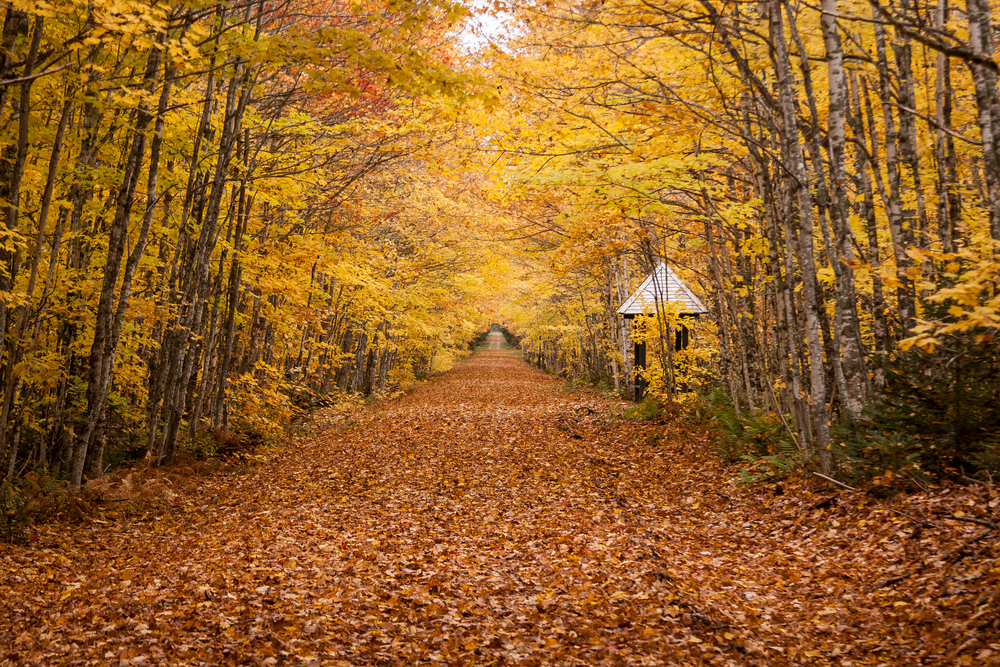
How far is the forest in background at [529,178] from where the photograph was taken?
22.3 ft

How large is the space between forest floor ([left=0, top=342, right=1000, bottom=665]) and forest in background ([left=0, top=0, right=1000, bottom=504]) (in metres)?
1.21

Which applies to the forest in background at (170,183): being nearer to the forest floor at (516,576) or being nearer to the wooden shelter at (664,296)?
the forest floor at (516,576)

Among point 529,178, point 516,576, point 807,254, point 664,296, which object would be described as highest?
point 529,178

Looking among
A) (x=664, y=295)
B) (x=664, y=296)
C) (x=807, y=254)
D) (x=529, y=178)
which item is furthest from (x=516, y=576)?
(x=664, y=295)

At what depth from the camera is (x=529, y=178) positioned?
10.7 metres

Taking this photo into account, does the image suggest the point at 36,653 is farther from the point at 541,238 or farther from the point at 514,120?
the point at 541,238

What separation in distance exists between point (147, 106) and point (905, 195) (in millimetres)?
14176

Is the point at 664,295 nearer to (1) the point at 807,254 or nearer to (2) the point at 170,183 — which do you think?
(1) the point at 807,254

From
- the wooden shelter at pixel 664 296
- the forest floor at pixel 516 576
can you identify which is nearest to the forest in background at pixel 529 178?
the forest floor at pixel 516 576

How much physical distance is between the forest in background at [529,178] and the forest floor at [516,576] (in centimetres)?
121

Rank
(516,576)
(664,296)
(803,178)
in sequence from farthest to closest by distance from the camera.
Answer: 1. (664,296)
2. (803,178)
3. (516,576)

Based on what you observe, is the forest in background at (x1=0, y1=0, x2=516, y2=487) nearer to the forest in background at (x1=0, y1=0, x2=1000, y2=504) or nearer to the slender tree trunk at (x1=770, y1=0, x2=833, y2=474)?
the forest in background at (x1=0, y1=0, x2=1000, y2=504)

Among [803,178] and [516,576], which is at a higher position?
[803,178]

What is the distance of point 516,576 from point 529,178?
664 centimetres
